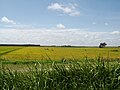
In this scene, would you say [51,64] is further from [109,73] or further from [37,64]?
[109,73]

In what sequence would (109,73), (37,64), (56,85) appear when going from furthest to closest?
(37,64) → (109,73) → (56,85)

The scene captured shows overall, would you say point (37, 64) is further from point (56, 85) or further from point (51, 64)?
point (56, 85)

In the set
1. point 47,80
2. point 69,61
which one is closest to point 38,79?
point 47,80

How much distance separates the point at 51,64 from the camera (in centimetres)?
659

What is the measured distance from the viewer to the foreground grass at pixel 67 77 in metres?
5.80

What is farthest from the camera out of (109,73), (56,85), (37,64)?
(37,64)

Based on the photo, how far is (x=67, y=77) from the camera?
6.27m

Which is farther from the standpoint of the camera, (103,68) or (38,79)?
(103,68)

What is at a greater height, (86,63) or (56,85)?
(86,63)

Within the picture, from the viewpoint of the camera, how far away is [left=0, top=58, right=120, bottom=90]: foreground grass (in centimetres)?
580

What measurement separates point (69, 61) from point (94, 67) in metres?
0.66

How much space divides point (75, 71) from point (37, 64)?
918 mm

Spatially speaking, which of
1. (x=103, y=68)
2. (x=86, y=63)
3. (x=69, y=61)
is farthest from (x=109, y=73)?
(x=69, y=61)

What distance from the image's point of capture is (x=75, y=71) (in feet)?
21.1
